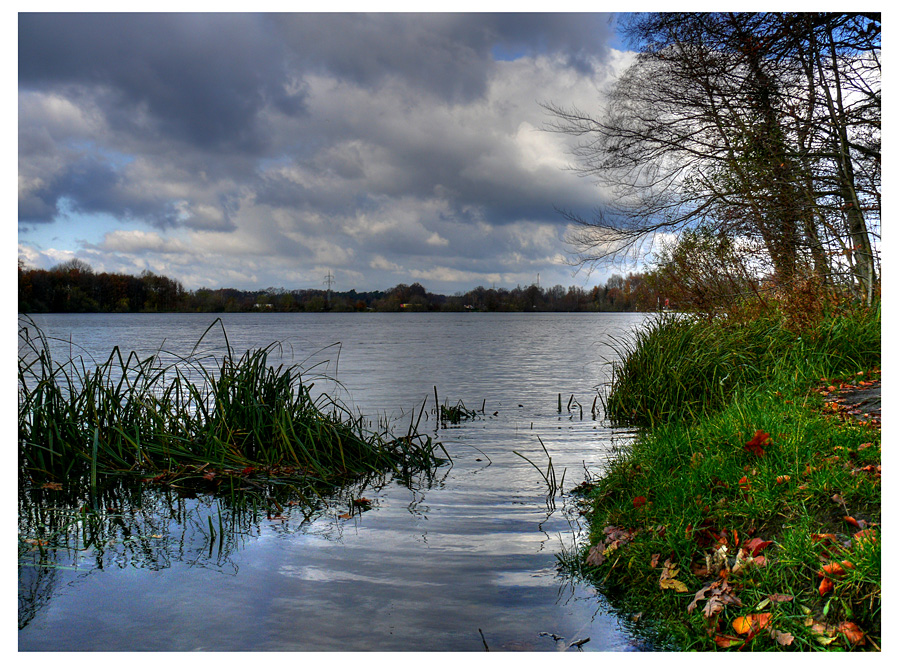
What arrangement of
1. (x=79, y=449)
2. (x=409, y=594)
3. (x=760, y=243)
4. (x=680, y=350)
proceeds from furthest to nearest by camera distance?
1. (x=760, y=243)
2. (x=680, y=350)
3. (x=79, y=449)
4. (x=409, y=594)

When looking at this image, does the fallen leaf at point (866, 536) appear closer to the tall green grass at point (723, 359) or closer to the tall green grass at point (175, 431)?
the tall green grass at point (723, 359)

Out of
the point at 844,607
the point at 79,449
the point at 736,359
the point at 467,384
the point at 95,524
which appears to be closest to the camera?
the point at 844,607

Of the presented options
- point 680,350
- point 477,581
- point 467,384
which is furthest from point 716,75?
point 477,581

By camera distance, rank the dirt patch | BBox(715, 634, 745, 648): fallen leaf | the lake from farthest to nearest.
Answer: the dirt patch
the lake
BBox(715, 634, 745, 648): fallen leaf

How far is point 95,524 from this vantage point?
5.37 metres

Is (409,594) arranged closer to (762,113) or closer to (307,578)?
(307,578)

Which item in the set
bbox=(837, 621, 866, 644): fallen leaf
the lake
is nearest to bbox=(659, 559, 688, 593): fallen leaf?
the lake

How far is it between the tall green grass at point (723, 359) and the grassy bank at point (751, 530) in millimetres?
854

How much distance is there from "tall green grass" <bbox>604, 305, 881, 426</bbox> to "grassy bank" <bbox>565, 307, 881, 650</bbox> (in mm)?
854

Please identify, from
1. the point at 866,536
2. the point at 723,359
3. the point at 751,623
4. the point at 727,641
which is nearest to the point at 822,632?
the point at 751,623

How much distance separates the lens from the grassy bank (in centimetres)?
318

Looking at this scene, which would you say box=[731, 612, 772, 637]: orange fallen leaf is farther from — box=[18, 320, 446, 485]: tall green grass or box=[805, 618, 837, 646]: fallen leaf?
box=[18, 320, 446, 485]: tall green grass

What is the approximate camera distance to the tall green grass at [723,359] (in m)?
8.01
